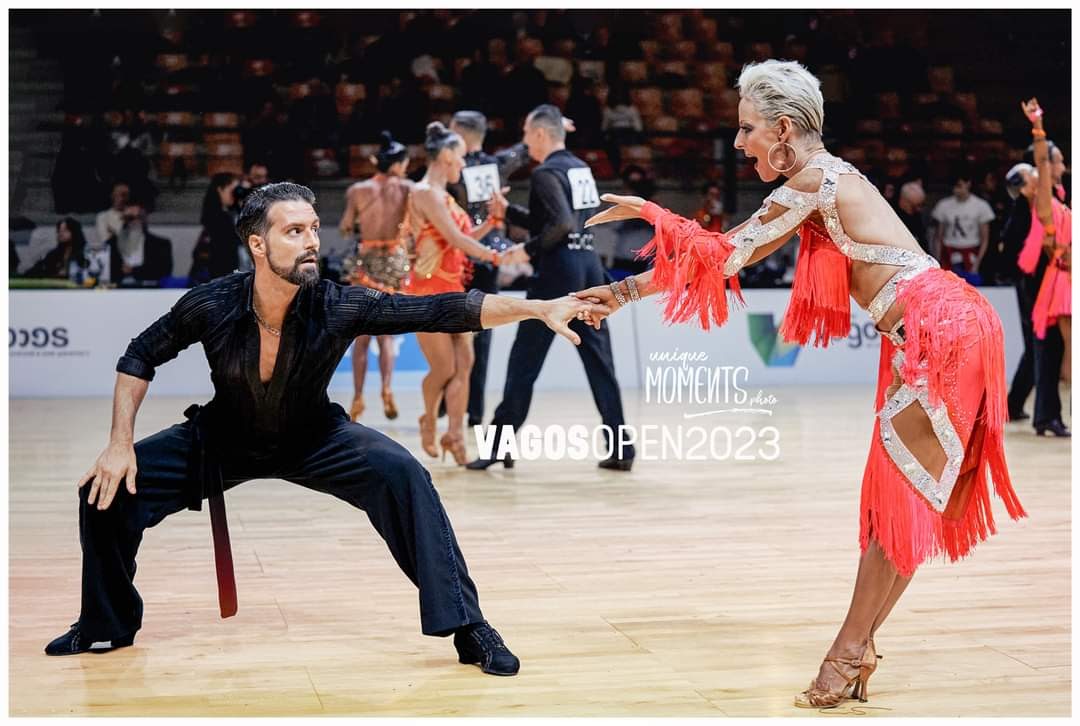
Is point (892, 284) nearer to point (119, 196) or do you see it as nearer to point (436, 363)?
point (436, 363)

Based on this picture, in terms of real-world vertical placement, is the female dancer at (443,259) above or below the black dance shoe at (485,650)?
above

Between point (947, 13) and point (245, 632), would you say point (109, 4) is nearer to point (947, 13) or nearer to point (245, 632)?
point (947, 13)

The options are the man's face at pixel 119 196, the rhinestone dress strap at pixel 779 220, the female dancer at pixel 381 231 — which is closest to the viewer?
the rhinestone dress strap at pixel 779 220

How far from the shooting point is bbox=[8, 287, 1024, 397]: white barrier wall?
10617mm

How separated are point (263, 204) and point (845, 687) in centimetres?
190

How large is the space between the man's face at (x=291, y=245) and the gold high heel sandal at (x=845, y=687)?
5.34 feet

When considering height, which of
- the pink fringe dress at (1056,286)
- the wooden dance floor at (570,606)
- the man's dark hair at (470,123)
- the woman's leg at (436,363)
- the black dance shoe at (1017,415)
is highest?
the man's dark hair at (470,123)

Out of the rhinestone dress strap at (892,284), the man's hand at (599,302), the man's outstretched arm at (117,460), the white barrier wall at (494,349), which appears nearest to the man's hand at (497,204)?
the white barrier wall at (494,349)

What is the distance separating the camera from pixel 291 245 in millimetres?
3523

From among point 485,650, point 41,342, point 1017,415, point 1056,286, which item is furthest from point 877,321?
point 41,342

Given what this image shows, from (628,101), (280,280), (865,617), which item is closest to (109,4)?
(628,101)

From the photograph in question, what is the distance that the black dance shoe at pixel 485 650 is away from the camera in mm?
3426

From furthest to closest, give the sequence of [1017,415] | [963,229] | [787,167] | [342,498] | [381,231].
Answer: [963,229] → [1017,415] → [381,231] → [342,498] → [787,167]

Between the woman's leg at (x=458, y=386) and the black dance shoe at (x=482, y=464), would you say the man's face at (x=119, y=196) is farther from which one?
the black dance shoe at (x=482, y=464)
